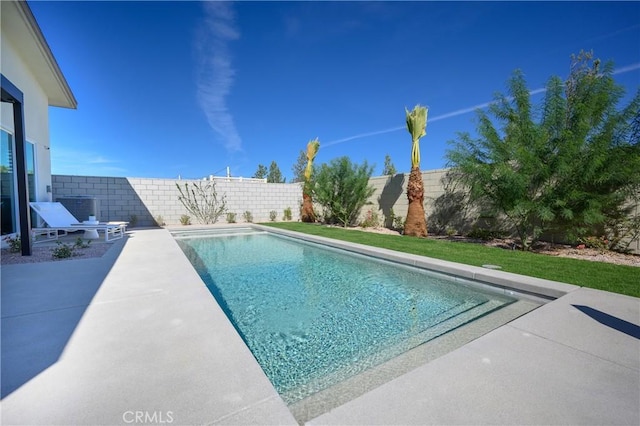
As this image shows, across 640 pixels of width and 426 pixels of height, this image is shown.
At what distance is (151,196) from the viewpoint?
1218 cm

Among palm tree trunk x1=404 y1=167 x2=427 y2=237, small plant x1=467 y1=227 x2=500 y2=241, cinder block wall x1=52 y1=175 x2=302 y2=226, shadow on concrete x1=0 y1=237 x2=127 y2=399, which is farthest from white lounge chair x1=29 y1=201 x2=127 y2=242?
small plant x1=467 y1=227 x2=500 y2=241

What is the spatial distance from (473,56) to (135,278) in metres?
10.8

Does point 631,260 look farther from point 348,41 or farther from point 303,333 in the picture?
point 348,41

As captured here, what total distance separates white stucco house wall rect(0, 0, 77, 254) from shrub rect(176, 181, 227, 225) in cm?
483

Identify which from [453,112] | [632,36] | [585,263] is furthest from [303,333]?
[453,112]

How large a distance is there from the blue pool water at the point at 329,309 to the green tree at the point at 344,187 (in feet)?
19.9

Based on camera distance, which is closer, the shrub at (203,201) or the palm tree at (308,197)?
the shrub at (203,201)

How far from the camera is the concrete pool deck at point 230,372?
4.66 ft

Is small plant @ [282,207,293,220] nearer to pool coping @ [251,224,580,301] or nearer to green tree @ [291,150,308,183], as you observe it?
pool coping @ [251,224,580,301]

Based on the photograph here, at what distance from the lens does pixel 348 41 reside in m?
10.5

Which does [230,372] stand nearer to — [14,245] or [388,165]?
[14,245]

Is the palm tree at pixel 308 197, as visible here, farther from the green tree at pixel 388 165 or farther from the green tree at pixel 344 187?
the green tree at pixel 388 165

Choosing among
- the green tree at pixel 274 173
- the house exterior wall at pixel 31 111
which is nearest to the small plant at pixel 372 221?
the house exterior wall at pixel 31 111
